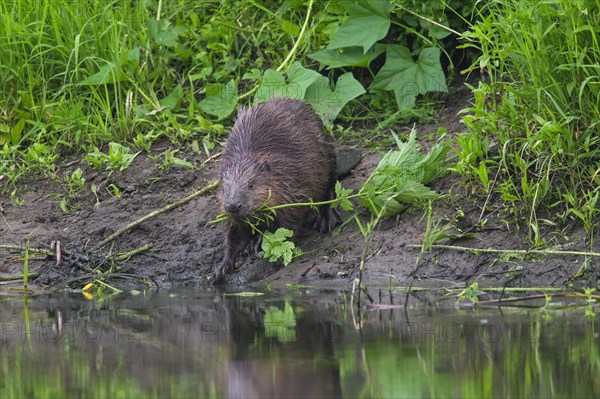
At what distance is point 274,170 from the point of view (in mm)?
6520

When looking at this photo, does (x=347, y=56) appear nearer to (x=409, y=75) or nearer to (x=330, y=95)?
(x=330, y=95)

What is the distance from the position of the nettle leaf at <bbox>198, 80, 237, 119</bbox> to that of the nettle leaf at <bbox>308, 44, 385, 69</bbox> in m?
0.63

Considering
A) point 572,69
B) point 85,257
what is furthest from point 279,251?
point 572,69

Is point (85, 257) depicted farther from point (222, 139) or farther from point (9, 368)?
point (9, 368)

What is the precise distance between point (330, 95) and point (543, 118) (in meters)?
1.88

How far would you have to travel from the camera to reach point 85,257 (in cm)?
652

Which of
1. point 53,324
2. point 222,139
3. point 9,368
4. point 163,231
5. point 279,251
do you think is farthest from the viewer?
point 222,139

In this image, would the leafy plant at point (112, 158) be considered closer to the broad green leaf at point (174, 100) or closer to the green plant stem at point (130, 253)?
the broad green leaf at point (174, 100)

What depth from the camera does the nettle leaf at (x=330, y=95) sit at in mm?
7371

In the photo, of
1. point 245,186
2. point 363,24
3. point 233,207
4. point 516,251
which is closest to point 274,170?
point 245,186

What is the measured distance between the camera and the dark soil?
19.2 feet

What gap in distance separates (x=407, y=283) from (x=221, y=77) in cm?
273

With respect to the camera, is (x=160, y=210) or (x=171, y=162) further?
(x=171, y=162)

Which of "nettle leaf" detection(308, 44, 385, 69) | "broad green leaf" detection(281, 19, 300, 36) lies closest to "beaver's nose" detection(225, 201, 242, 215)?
"nettle leaf" detection(308, 44, 385, 69)
